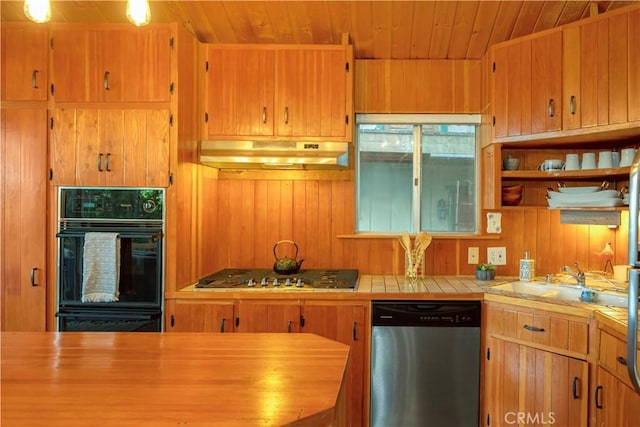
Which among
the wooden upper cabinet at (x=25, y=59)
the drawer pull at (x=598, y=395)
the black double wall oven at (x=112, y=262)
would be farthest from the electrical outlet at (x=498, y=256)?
the wooden upper cabinet at (x=25, y=59)

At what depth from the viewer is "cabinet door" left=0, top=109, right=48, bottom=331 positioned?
7.63ft

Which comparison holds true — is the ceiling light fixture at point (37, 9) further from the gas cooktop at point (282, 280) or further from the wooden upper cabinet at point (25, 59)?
the gas cooktop at point (282, 280)

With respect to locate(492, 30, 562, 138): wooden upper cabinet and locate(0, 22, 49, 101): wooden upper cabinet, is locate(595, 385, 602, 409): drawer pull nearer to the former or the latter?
locate(492, 30, 562, 138): wooden upper cabinet

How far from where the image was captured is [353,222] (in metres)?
2.92

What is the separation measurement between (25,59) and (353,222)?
234 cm

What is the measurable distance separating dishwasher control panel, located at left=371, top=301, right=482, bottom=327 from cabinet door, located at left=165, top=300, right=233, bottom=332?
34.3 inches

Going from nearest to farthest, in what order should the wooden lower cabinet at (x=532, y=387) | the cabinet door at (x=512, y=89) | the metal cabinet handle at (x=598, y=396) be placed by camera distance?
1. the metal cabinet handle at (x=598, y=396)
2. the wooden lower cabinet at (x=532, y=387)
3. the cabinet door at (x=512, y=89)

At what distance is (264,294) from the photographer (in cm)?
231

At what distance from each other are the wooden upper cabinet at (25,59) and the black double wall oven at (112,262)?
64cm

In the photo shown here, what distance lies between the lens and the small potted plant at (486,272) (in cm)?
265

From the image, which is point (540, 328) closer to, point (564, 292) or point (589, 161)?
point (564, 292)

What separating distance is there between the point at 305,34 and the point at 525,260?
218 cm

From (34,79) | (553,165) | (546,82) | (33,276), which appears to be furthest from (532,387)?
(34,79)

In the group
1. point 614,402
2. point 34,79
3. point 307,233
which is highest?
point 34,79
